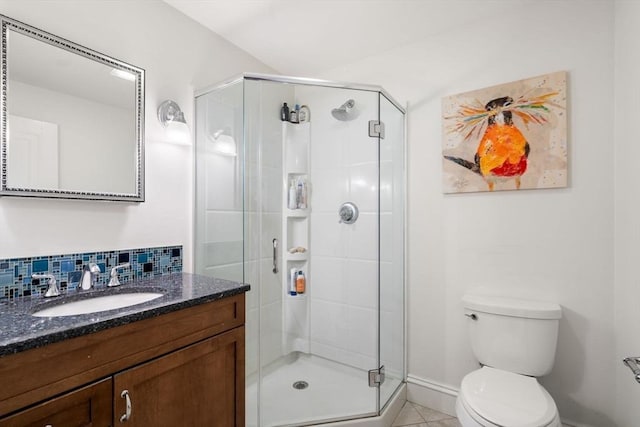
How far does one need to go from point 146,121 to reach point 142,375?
4.02 ft

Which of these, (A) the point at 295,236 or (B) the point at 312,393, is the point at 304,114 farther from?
(B) the point at 312,393

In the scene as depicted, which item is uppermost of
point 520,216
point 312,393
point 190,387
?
point 520,216

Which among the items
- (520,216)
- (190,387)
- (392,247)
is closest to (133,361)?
(190,387)

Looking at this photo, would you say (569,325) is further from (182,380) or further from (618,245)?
(182,380)

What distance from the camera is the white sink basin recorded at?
1.13 m

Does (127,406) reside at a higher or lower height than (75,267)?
lower

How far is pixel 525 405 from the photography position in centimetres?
126

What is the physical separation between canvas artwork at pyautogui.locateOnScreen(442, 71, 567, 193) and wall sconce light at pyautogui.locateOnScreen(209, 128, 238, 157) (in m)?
1.33

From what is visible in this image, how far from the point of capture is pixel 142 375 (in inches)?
39.7

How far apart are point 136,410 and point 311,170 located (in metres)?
1.53

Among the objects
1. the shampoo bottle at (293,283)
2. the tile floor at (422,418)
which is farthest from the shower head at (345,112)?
the tile floor at (422,418)

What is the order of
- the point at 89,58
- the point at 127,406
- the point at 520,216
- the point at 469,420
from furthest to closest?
the point at 520,216
the point at 89,58
the point at 469,420
the point at 127,406

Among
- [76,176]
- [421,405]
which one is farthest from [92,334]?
[421,405]

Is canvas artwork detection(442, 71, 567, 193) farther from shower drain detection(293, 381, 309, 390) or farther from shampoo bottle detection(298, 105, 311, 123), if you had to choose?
shower drain detection(293, 381, 309, 390)
